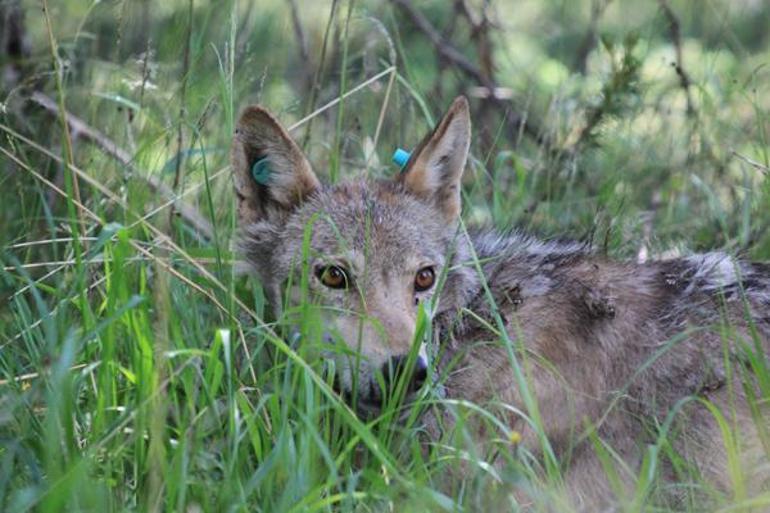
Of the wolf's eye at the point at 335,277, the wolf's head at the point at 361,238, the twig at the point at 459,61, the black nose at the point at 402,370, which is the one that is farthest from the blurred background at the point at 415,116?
the black nose at the point at 402,370

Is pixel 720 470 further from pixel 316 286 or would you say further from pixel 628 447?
pixel 316 286

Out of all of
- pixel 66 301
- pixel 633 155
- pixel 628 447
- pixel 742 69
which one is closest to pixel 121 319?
pixel 66 301

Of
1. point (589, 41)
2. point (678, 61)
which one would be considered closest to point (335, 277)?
point (678, 61)

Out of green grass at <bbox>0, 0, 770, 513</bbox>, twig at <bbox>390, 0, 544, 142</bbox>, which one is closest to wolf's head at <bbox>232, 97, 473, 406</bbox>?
green grass at <bbox>0, 0, 770, 513</bbox>

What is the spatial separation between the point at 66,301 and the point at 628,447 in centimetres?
200

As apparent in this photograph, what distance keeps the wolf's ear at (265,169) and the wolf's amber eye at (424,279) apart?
60 centimetres

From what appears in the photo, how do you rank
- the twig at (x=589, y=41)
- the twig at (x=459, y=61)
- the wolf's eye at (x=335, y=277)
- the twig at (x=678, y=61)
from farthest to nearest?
the twig at (x=459, y=61)
the twig at (x=589, y=41)
the twig at (x=678, y=61)
the wolf's eye at (x=335, y=277)

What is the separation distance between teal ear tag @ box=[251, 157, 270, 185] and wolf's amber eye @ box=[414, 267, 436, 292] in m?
0.75

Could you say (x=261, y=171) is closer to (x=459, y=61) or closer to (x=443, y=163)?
(x=443, y=163)

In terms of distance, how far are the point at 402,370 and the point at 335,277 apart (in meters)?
0.58

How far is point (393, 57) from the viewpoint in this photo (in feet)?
17.1

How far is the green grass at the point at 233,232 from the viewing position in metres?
3.32

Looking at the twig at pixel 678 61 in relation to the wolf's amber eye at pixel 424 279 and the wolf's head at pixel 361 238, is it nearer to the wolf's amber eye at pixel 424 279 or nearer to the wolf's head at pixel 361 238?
the wolf's head at pixel 361 238

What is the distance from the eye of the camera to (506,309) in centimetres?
439
